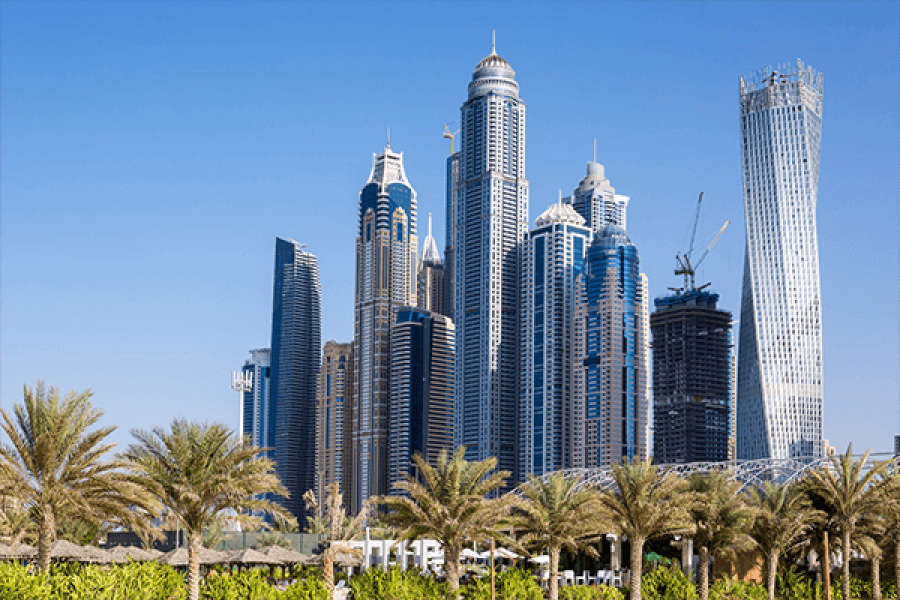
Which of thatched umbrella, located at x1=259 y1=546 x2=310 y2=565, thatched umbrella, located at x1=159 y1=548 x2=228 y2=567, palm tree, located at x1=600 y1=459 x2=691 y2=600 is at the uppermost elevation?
palm tree, located at x1=600 y1=459 x2=691 y2=600

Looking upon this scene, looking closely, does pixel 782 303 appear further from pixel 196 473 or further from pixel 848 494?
pixel 196 473

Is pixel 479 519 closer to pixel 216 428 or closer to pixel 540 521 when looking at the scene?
pixel 540 521

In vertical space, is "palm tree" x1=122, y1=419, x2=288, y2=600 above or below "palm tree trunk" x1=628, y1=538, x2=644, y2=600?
above

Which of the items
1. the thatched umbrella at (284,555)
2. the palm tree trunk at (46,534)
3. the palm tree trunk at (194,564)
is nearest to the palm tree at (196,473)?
the palm tree trunk at (194,564)

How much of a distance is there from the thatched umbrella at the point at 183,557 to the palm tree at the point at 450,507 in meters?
11.7

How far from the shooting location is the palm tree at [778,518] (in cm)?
5116

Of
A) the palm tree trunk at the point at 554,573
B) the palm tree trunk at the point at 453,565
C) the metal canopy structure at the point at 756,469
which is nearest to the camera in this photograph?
the palm tree trunk at the point at 453,565

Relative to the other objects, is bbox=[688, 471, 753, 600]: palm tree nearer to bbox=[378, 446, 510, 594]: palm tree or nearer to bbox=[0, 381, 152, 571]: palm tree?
bbox=[378, 446, 510, 594]: palm tree

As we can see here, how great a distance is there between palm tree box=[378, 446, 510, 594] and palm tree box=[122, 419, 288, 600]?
648cm

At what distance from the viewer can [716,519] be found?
49.5 m

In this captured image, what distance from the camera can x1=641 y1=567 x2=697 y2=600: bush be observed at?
50156 mm

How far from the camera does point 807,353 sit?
182250mm

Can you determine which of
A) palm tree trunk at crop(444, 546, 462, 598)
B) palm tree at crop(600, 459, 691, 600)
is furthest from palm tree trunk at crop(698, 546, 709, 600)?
palm tree trunk at crop(444, 546, 462, 598)

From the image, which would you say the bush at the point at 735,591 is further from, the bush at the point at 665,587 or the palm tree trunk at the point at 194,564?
the palm tree trunk at the point at 194,564
